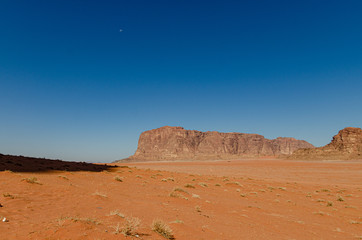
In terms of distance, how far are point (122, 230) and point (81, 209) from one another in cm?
365

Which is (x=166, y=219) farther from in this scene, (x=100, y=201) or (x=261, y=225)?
(x=261, y=225)

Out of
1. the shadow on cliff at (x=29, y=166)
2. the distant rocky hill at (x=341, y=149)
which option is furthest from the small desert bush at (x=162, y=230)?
the distant rocky hill at (x=341, y=149)

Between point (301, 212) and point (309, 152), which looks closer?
point (301, 212)

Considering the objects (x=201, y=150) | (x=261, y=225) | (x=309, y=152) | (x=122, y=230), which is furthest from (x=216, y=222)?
(x=201, y=150)

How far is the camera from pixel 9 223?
5.01m

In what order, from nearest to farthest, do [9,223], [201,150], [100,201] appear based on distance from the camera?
[9,223], [100,201], [201,150]

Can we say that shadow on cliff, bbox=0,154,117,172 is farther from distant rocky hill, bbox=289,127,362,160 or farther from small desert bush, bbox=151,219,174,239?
distant rocky hill, bbox=289,127,362,160

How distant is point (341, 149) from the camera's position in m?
90.4

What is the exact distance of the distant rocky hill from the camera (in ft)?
278

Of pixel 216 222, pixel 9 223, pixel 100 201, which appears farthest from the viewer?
pixel 100 201

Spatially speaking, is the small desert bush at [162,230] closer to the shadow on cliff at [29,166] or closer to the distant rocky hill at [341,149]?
the shadow on cliff at [29,166]

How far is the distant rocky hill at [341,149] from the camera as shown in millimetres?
84812

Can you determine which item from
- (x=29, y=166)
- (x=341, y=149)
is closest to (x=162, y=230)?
(x=29, y=166)

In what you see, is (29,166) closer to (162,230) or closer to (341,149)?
(162,230)
